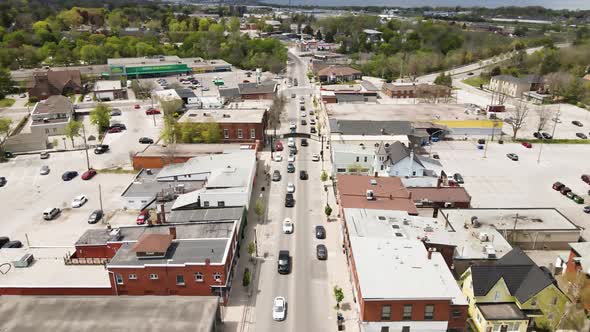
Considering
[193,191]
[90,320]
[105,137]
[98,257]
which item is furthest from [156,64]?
[90,320]

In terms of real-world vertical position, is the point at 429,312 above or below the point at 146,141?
above

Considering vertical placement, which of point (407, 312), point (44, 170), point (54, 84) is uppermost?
point (54, 84)

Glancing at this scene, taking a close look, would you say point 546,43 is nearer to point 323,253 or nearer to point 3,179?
point 323,253

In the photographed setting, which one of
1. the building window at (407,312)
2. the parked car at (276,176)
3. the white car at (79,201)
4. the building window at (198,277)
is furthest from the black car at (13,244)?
the building window at (407,312)

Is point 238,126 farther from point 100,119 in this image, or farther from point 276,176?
point 100,119

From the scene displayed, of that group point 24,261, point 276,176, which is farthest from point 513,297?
point 24,261

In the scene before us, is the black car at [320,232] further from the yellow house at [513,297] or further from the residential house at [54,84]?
the residential house at [54,84]
